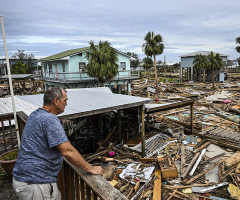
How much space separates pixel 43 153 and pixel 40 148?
71mm

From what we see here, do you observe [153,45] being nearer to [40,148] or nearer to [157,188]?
[157,188]

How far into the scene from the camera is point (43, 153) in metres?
2.24

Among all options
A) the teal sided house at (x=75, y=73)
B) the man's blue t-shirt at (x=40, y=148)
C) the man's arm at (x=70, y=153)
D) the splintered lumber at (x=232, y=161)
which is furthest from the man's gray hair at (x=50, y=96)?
the teal sided house at (x=75, y=73)

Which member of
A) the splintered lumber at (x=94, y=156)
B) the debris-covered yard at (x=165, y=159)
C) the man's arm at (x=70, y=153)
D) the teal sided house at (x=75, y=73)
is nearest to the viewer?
the man's arm at (x=70, y=153)

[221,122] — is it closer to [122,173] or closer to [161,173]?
[161,173]

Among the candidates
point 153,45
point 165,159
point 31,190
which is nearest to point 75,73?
point 153,45

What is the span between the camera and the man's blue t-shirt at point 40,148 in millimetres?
2111

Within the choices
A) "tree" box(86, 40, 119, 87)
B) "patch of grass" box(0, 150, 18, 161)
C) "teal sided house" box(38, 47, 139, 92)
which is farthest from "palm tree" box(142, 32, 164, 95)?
"patch of grass" box(0, 150, 18, 161)

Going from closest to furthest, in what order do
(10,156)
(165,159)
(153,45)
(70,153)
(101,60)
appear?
(70,153) < (10,156) < (165,159) < (101,60) < (153,45)

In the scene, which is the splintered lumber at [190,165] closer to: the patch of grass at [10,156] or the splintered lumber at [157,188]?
the splintered lumber at [157,188]

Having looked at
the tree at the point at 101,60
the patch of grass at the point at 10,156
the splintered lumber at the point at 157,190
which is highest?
the tree at the point at 101,60

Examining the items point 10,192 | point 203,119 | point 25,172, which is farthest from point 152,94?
point 25,172

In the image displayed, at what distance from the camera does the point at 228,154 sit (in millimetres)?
9422

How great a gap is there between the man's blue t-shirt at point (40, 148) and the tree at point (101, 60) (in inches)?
816
